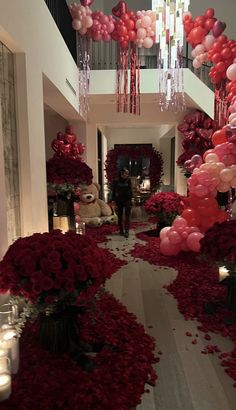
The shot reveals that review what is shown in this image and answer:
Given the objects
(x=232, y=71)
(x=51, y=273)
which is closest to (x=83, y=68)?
(x=232, y=71)

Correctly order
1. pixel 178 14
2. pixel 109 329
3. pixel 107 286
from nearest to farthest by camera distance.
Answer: pixel 109 329 < pixel 107 286 < pixel 178 14

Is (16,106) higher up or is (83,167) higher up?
(16,106)

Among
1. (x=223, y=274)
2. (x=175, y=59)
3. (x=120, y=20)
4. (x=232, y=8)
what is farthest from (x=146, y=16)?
(x=232, y=8)

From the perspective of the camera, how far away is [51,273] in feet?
6.69

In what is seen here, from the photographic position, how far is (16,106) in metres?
3.29

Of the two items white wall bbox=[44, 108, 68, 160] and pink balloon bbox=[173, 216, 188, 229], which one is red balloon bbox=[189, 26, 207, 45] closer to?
pink balloon bbox=[173, 216, 188, 229]

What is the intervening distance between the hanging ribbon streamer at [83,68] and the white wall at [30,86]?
1861 mm

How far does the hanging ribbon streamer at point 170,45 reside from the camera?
15.2 ft

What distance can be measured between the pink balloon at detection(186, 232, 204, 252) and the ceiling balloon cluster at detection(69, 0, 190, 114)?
273cm

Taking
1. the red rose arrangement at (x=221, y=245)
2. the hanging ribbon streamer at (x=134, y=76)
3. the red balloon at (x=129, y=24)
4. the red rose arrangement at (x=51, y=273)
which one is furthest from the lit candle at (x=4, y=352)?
the red balloon at (x=129, y=24)

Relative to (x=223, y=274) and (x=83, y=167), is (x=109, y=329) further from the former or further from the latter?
(x=83, y=167)

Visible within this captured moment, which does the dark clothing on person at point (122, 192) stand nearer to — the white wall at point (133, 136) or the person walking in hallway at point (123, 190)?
the person walking in hallway at point (123, 190)

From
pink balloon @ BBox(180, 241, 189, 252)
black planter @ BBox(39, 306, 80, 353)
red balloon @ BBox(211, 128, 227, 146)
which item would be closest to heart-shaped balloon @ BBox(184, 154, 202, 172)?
red balloon @ BBox(211, 128, 227, 146)

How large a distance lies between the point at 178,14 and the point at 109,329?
14.1ft
